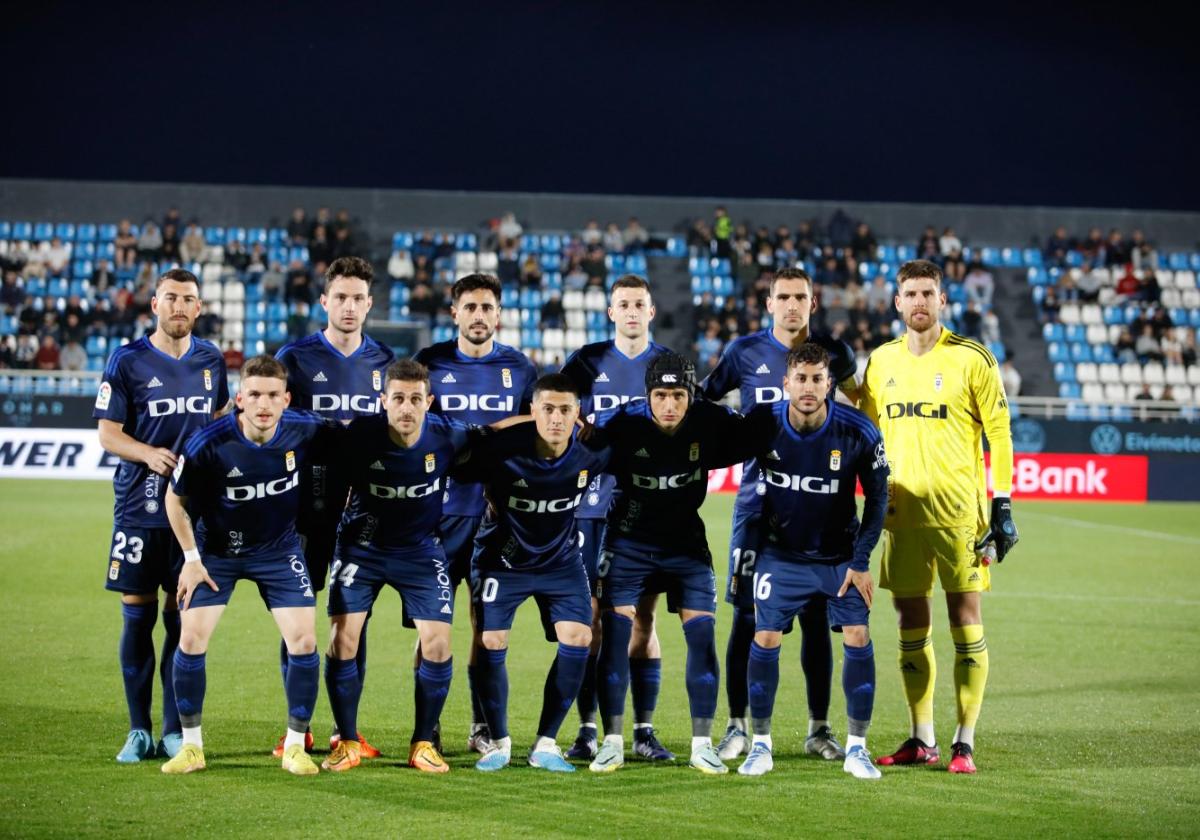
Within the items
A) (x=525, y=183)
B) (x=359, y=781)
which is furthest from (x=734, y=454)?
(x=525, y=183)

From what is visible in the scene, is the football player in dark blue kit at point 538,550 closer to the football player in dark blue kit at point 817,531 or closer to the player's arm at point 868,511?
the football player in dark blue kit at point 817,531

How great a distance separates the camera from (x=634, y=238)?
29.3 metres

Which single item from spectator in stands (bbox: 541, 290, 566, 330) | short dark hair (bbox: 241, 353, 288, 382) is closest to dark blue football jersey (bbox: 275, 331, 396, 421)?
short dark hair (bbox: 241, 353, 288, 382)

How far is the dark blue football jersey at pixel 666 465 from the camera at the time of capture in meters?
6.35

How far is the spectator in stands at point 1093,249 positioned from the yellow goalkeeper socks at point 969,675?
2458cm

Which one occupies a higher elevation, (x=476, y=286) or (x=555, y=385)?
(x=476, y=286)

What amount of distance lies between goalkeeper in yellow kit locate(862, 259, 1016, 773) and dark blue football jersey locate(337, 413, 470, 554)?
7.05 ft

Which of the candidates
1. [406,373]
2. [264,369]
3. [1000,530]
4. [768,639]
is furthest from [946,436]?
[264,369]

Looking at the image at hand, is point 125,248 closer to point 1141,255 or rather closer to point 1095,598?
point 1095,598

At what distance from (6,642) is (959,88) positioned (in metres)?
25.9

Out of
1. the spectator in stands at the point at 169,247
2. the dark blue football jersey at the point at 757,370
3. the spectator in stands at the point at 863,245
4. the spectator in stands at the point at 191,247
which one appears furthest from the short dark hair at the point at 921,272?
the spectator in stands at the point at 169,247

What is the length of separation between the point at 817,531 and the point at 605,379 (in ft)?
4.44

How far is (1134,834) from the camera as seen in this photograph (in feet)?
16.8

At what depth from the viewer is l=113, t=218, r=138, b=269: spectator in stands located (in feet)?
88.4
